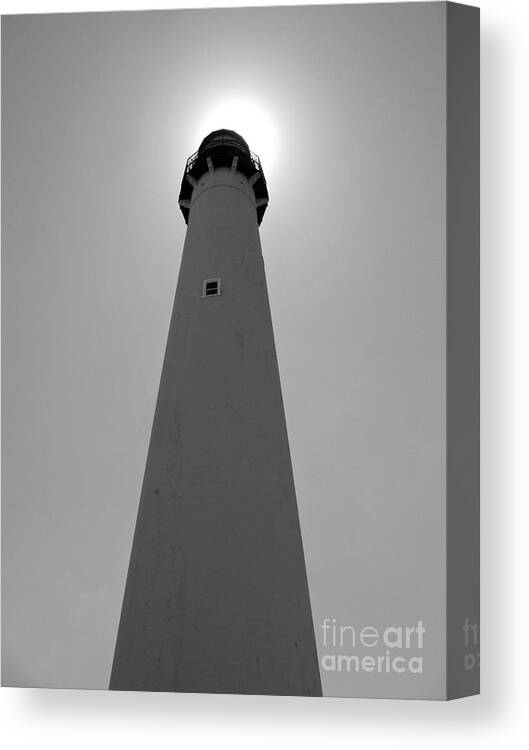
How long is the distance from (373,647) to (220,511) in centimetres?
78

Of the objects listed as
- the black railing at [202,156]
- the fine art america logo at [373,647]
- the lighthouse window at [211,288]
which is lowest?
the fine art america logo at [373,647]

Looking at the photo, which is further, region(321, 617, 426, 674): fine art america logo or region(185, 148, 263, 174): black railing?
region(185, 148, 263, 174): black railing

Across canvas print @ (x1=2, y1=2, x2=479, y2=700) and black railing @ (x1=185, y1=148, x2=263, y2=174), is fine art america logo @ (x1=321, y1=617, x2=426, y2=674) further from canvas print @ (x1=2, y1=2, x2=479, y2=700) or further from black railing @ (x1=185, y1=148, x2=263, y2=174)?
black railing @ (x1=185, y1=148, x2=263, y2=174)

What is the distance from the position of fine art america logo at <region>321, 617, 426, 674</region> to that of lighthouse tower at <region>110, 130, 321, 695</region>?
0.26ft

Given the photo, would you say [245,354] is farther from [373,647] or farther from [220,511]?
[373,647]

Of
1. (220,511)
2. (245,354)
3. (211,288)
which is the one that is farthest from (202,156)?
(220,511)

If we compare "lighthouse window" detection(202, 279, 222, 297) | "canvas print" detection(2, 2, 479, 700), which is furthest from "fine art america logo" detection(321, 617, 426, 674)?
"lighthouse window" detection(202, 279, 222, 297)

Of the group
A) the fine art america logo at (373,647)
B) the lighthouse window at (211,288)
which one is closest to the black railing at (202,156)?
the lighthouse window at (211,288)

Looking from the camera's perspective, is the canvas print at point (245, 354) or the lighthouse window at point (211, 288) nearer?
the canvas print at point (245, 354)

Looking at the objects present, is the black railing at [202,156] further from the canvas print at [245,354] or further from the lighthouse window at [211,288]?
the lighthouse window at [211,288]

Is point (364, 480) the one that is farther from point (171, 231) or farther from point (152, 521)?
point (171, 231)

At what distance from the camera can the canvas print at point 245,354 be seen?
3.98m

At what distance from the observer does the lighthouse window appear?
445 centimetres

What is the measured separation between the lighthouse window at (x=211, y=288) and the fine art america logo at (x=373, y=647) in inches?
56.0
